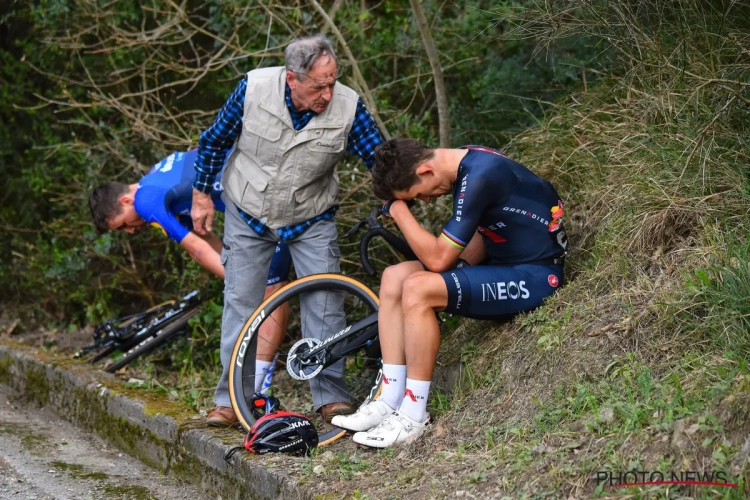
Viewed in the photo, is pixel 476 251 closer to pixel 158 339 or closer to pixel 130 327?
pixel 158 339

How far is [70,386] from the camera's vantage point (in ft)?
22.1

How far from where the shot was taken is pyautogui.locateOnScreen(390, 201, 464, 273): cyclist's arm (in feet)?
14.5

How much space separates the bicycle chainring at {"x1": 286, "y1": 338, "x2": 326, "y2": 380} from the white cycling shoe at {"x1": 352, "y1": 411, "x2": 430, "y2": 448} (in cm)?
66

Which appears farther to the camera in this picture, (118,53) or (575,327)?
(118,53)

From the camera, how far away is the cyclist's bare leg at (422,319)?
437 cm

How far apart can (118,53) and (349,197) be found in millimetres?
2754

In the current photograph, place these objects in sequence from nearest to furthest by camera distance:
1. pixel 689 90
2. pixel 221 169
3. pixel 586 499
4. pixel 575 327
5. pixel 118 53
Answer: pixel 586 499
pixel 575 327
pixel 689 90
pixel 221 169
pixel 118 53

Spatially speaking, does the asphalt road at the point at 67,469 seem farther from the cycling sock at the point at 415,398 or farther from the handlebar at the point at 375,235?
the handlebar at the point at 375,235

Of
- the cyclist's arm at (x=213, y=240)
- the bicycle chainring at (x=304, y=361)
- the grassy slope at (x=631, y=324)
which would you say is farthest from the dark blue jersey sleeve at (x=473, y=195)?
the cyclist's arm at (x=213, y=240)

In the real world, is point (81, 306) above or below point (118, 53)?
below

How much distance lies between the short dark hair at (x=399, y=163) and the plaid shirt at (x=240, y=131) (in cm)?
57

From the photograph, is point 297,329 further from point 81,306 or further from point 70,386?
point 81,306

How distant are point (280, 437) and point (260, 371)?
0.96 metres

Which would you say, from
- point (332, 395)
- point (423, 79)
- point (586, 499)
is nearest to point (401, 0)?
point (423, 79)
